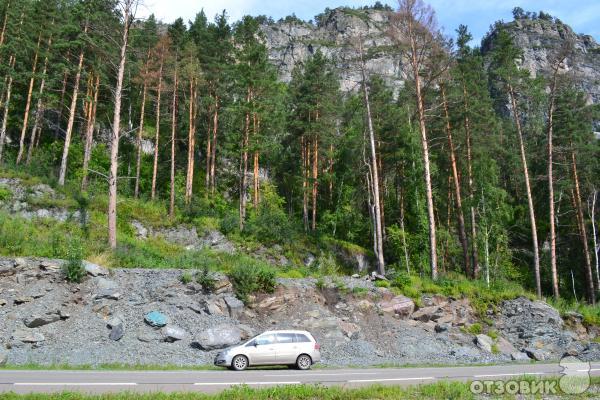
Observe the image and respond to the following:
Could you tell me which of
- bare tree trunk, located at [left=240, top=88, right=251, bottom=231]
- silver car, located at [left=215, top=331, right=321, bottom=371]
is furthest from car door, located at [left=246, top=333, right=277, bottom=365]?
bare tree trunk, located at [left=240, top=88, right=251, bottom=231]

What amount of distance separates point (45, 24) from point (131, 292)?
90.1ft

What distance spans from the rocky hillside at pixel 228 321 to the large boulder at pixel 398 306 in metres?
0.05

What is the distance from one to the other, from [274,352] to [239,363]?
1.12 m

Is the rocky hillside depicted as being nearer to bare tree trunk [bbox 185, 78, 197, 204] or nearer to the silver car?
the silver car

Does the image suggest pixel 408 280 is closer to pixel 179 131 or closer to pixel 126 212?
pixel 126 212

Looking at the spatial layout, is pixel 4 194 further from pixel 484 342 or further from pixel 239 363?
pixel 484 342

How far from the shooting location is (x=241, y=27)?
33375 mm

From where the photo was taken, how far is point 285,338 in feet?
45.0

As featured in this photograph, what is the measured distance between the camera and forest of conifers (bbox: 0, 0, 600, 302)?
2725 cm

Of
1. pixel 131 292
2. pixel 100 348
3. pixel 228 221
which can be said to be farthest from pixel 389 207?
pixel 100 348

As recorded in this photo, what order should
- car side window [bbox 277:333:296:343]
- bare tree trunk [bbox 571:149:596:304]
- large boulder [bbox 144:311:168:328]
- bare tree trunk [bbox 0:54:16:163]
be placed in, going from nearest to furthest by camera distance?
1. car side window [bbox 277:333:296:343]
2. large boulder [bbox 144:311:168:328]
3. bare tree trunk [bbox 571:149:596:304]
4. bare tree trunk [bbox 0:54:16:163]

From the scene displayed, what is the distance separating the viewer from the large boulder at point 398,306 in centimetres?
1938

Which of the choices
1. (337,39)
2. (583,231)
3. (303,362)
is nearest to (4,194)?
(303,362)

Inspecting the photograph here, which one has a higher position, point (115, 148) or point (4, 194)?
point (115, 148)
